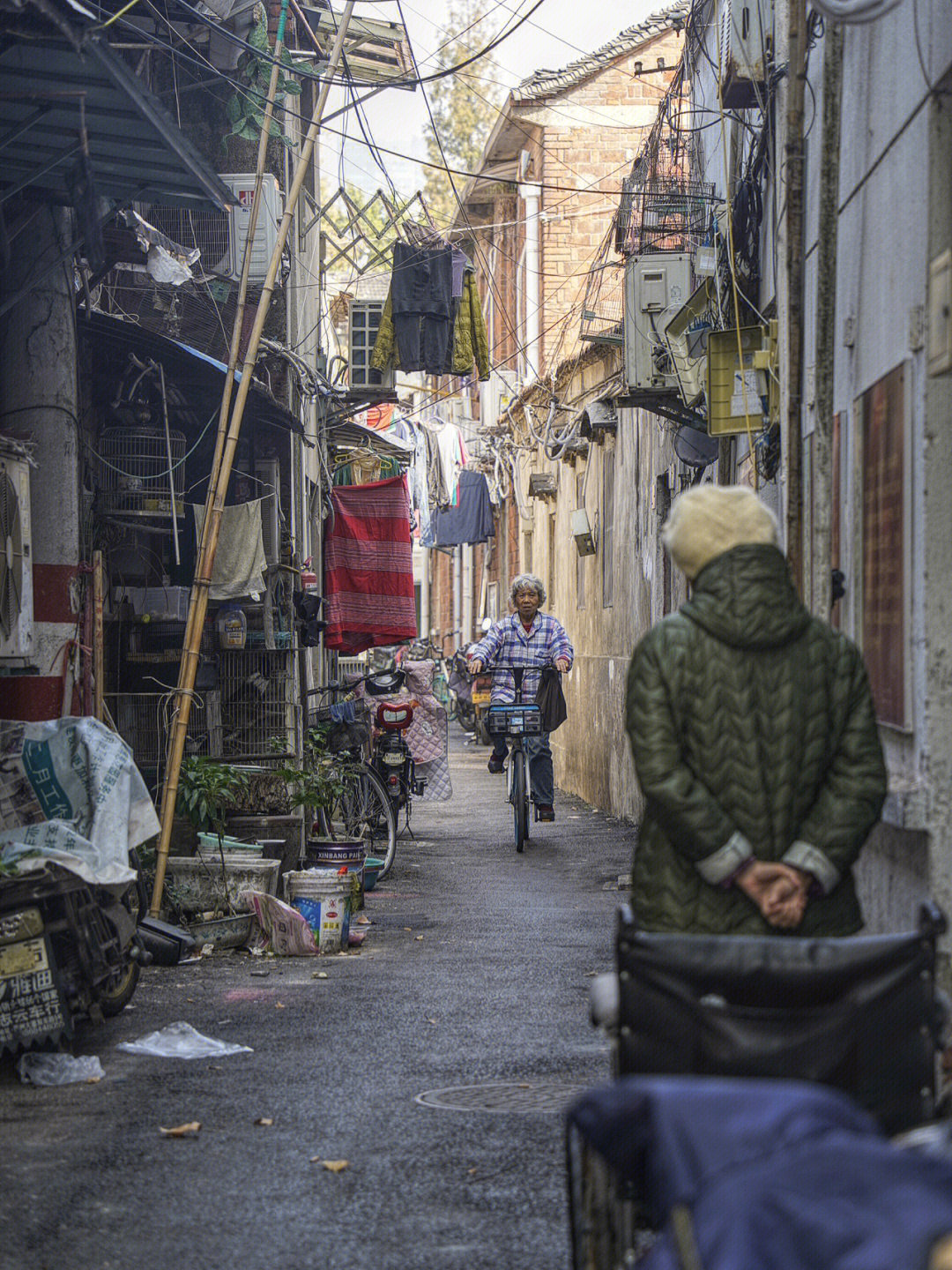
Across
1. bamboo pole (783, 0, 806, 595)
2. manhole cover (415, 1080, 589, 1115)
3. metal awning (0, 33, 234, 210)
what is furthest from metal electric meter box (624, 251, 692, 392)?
manhole cover (415, 1080, 589, 1115)

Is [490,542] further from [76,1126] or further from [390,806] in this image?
[76,1126]

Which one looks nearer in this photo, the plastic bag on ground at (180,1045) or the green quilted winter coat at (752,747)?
the green quilted winter coat at (752,747)

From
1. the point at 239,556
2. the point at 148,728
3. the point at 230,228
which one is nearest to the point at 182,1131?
the point at 148,728

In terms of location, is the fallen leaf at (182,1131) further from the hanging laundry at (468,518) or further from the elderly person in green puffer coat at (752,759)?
the hanging laundry at (468,518)

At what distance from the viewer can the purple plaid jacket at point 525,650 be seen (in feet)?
44.2

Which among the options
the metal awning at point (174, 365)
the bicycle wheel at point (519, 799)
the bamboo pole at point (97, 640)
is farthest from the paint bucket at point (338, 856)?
the metal awning at point (174, 365)

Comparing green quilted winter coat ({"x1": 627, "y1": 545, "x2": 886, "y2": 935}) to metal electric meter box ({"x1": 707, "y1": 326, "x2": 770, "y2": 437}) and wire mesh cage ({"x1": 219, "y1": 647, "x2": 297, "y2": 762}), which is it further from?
wire mesh cage ({"x1": 219, "y1": 647, "x2": 297, "y2": 762})

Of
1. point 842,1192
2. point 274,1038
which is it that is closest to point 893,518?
point 274,1038

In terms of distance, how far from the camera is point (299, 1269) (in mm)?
Answer: 4105

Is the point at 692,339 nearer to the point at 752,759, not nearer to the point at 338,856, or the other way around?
the point at 338,856

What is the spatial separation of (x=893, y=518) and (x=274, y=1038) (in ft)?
11.2

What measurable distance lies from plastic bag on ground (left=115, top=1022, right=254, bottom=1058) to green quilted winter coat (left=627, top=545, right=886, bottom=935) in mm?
3063

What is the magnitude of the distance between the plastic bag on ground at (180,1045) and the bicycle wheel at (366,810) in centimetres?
564

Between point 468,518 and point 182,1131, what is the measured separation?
27.3 m
